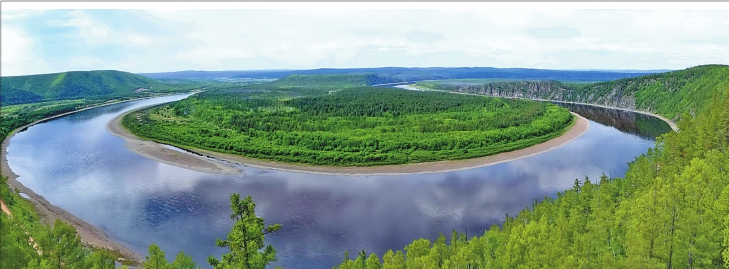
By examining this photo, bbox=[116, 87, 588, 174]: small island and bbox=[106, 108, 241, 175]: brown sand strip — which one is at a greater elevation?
bbox=[116, 87, 588, 174]: small island

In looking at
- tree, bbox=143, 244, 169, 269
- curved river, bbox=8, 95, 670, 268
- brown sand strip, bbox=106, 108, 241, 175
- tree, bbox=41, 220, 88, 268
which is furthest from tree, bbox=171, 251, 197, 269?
brown sand strip, bbox=106, 108, 241, 175

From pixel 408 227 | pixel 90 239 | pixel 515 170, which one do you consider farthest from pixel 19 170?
pixel 515 170

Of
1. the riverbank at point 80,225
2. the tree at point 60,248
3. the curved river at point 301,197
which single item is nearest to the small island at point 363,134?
the curved river at point 301,197

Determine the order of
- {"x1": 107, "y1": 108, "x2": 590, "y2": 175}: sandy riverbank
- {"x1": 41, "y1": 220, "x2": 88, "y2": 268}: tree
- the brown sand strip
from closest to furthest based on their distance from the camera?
{"x1": 41, "y1": 220, "x2": 88, "y2": 268}: tree → {"x1": 107, "y1": 108, "x2": 590, "y2": 175}: sandy riverbank → the brown sand strip

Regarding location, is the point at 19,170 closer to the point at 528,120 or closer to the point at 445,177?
the point at 445,177

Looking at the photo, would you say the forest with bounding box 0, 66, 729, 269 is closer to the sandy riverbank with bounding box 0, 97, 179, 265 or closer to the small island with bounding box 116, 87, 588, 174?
the sandy riverbank with bounding box 0, 97, 179, 265

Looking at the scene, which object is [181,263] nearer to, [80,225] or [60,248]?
[60,248]
